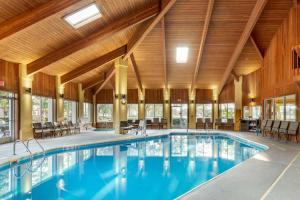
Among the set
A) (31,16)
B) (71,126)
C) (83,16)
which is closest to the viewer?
(31,16)

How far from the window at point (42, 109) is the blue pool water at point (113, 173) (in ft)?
13.8

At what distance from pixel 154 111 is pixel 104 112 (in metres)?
3.73

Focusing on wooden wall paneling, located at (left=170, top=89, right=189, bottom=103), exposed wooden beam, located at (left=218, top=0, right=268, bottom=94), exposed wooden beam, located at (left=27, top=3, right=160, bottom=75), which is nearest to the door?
wooden wall paneling, located at (left=170, top=89, right=189, bottom=103)

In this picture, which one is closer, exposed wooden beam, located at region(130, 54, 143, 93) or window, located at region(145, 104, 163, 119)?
exposed wooden beam, located at region(130, 54, 143, 93)

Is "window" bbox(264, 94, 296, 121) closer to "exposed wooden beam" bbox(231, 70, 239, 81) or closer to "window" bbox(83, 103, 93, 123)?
"exposed wooden beam" bbox(231, 70, 239, 81)

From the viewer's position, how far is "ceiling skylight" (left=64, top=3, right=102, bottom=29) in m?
8.17

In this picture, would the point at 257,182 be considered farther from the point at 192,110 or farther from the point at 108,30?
the point at 192,110

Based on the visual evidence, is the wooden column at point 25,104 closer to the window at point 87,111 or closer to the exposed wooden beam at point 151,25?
the exposed wooden beam at point 151,25

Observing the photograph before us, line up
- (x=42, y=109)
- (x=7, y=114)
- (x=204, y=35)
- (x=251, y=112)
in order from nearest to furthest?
(x=7, y=114)
(x=204, y=35)
(x=42, y=109)
(x=251, y=112)

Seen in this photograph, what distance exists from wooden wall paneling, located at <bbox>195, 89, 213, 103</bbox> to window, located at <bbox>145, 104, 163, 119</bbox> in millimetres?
2737

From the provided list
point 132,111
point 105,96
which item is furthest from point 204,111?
point 105,96

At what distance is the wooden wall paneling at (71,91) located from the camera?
1522 cm

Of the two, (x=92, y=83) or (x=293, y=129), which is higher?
(x=92, y=83)

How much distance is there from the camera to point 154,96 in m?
18.9
